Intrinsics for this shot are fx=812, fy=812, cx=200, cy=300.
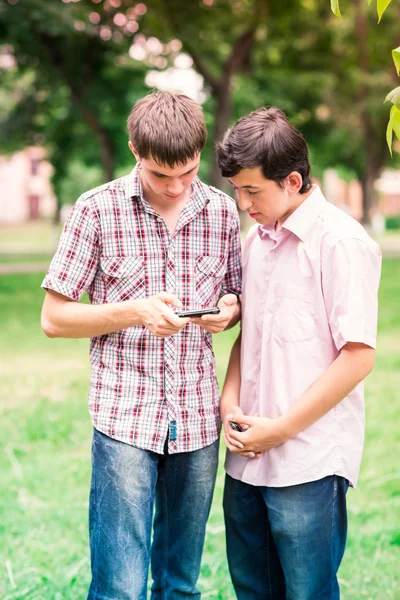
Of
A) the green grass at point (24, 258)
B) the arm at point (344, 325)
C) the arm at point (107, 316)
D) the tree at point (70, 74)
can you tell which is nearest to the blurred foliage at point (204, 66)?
the tree at point (70, 74)

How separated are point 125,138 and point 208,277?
→ 19904mm

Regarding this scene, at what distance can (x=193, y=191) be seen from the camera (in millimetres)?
2697

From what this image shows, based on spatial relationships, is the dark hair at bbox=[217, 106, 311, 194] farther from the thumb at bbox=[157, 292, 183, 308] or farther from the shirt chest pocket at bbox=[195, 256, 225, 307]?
the thumb at bbox=[157, 292, 183, 308]

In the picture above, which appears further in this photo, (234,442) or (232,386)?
(232,386)

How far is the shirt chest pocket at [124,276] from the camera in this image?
2.58m

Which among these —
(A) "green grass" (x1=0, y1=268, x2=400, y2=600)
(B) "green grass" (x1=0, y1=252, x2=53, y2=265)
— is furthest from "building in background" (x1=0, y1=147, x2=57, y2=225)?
(A) "green grass" (x1=0, y1=268, x2=400, y2=600)

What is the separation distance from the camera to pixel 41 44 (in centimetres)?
1786

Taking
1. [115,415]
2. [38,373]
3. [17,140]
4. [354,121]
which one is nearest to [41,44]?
[17,140]

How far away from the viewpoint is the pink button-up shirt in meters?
2.41

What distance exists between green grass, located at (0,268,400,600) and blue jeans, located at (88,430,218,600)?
110 centimetres

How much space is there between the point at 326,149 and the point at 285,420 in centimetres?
2986

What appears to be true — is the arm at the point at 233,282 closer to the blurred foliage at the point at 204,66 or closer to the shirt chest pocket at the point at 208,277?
the shirt chest pocket at the point at 208,277

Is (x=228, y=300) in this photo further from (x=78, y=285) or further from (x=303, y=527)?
(x=303, y=527)

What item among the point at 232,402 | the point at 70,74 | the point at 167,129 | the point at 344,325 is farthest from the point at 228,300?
the point at 70,74
